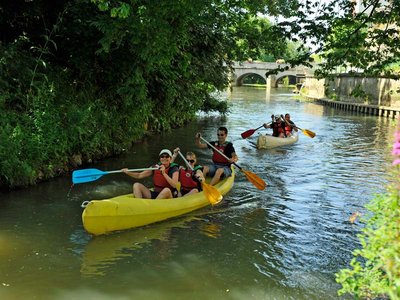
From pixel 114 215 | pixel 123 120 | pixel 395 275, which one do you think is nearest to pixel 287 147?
pixel 123 120

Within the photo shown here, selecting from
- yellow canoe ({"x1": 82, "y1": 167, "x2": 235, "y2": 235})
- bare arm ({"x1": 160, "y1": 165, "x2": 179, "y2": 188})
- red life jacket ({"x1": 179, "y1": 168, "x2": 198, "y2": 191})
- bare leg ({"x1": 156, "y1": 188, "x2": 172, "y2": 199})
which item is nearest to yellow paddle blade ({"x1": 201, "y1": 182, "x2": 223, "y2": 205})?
yellow canoe ({"x1": 82, "y1": 167, "x2": 235, "y2": 235})

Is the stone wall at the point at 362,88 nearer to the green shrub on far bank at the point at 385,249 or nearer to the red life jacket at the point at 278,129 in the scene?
the red life jacket at the point at 278,129

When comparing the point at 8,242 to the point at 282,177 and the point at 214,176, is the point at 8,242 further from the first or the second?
the point at 282,177

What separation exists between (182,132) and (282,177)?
8.12 metres

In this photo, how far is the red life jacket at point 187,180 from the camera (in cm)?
845

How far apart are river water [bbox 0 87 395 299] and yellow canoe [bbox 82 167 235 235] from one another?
15 centimetres

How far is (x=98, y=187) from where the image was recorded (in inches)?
391

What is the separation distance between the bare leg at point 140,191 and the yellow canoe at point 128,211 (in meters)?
0.10

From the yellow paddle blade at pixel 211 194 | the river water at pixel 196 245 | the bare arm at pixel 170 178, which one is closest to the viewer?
the river water at pixel 196 245

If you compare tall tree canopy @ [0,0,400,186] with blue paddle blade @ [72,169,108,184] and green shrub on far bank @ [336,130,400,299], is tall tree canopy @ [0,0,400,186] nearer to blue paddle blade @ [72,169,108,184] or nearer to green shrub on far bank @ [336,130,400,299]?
blue paddle blade @ [72,169,108,184]

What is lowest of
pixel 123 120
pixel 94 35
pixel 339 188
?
pixel 339 188

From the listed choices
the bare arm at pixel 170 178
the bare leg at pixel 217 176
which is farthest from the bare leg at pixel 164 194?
the bare leg at pixel 217 176

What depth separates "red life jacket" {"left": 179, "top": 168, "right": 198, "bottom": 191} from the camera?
8.45 meters

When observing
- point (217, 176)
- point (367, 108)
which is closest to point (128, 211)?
point (217, 176)
